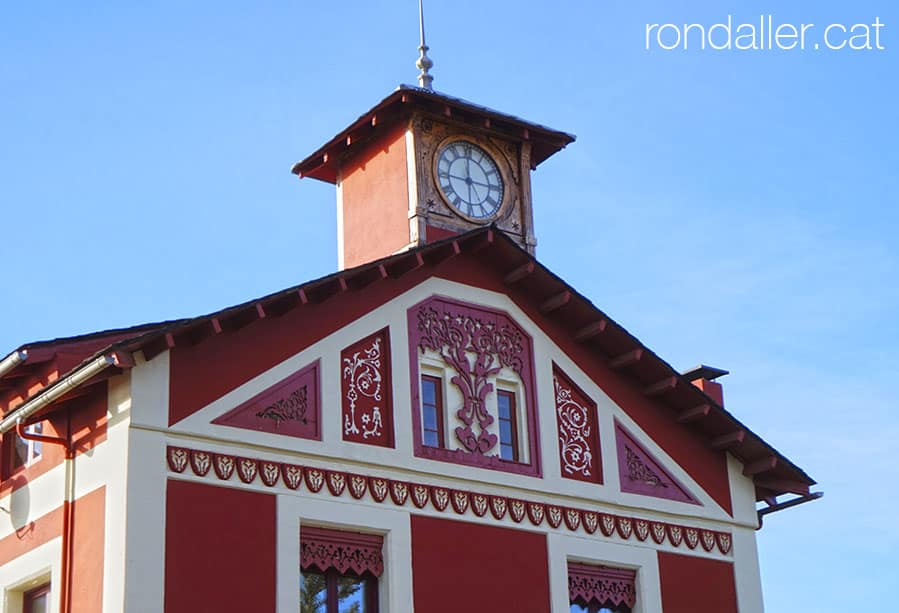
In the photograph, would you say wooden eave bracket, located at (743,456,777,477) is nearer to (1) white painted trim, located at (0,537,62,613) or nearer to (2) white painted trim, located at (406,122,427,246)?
(2) white painted trim, located at (406,122,427,246)

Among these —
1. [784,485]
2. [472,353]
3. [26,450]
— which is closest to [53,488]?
[26,450]

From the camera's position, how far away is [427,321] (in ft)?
82.2

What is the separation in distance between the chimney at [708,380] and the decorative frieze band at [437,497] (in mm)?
2287

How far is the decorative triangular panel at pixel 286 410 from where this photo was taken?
22.4 meters

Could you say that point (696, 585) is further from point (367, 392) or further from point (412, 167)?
point (412, 167)

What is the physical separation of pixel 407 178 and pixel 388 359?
425cm

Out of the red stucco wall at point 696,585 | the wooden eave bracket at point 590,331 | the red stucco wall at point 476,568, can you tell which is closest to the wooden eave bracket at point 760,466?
the red stucco wall at point 696,585

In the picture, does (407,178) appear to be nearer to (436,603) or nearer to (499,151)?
(499,151)

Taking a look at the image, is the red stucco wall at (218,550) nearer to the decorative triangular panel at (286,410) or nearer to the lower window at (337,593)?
the lower window at (337,593)

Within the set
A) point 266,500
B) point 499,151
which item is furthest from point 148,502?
point 499,151

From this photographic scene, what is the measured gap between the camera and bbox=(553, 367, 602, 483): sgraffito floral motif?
1007 inches

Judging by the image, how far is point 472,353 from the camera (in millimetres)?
25312

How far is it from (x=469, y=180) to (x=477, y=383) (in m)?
4.31

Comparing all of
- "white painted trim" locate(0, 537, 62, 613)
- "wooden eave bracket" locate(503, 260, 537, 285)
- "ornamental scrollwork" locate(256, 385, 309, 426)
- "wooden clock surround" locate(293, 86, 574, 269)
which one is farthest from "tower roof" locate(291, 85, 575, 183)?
"white painted trim" locate(0, 537, 62, 613)
